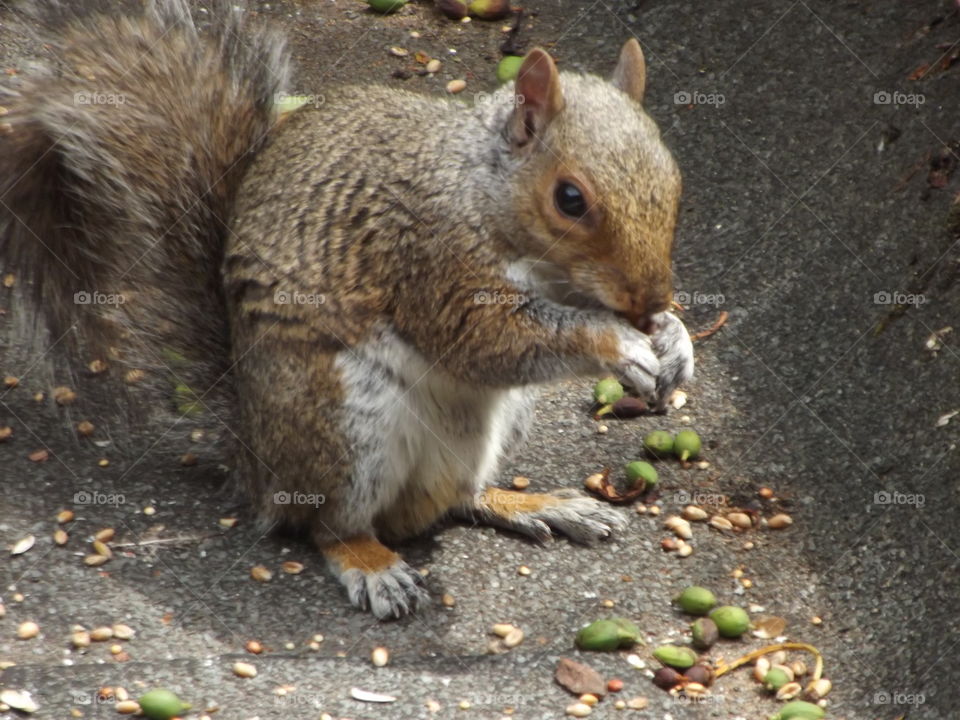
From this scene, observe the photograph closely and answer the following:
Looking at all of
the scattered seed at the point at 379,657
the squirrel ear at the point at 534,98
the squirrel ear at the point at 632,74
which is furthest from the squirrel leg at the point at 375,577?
the squirrel ear at the point at 632,74

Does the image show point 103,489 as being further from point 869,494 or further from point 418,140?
point 869,494

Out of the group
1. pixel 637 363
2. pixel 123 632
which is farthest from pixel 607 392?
pixel 123 632

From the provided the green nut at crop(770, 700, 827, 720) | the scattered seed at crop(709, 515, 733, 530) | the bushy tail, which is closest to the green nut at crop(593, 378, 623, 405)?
the scattered seed at crop(709, 515, 733, 530)

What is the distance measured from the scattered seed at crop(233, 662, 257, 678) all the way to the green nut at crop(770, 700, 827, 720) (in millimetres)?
1120

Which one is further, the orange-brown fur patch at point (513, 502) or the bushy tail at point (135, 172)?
the orange-brown fur patch at point (513, 502)

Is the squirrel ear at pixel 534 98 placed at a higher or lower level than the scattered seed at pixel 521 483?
higher

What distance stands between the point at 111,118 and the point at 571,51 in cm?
233

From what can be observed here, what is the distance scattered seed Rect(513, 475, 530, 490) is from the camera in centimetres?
370

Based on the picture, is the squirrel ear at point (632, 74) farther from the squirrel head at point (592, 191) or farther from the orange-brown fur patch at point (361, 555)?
the orange-brown fur patch at point (361, 555)

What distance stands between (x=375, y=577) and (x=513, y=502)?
523mm

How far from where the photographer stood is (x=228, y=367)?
10.8ft

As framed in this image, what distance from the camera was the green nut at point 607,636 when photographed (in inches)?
117

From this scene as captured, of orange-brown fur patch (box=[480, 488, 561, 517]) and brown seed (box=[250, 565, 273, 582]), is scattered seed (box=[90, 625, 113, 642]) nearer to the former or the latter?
brown seed (box=[250, 565, 273, 582])

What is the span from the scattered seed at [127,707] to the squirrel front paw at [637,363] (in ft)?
4.06
